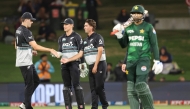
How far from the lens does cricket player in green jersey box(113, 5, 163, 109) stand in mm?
12688

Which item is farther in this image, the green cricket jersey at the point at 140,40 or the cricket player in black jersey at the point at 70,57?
the cricket player in black jersey at the point at 70,57

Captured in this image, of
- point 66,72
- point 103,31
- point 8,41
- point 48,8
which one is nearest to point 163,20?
point 103,31

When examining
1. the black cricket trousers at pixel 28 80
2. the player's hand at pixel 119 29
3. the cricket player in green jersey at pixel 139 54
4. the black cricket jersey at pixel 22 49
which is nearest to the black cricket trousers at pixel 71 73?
the black cricket trousers at pixel 28 80

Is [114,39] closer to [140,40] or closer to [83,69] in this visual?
[83,69]

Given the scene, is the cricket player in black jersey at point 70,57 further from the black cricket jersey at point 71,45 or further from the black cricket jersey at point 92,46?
the black cricket jersey at point 92,46

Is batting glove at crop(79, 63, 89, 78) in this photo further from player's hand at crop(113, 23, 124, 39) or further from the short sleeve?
player's hand at crop(113, 23, 124, 39)

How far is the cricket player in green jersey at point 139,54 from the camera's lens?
1269 cm

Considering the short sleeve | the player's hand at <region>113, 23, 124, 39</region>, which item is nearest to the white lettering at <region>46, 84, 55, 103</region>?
the short sleeve

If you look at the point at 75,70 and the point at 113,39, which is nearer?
the point at 75,70

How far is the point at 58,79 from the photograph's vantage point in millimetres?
24797

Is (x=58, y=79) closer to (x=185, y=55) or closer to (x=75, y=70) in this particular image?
(x=185, y=55)

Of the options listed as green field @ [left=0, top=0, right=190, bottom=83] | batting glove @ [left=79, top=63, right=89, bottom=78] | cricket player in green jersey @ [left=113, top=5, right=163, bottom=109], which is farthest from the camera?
green field @ [left=0, top=0, right=190, bottom=83]

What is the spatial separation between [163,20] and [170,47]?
345cm

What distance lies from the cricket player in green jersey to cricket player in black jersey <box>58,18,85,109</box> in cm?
198
